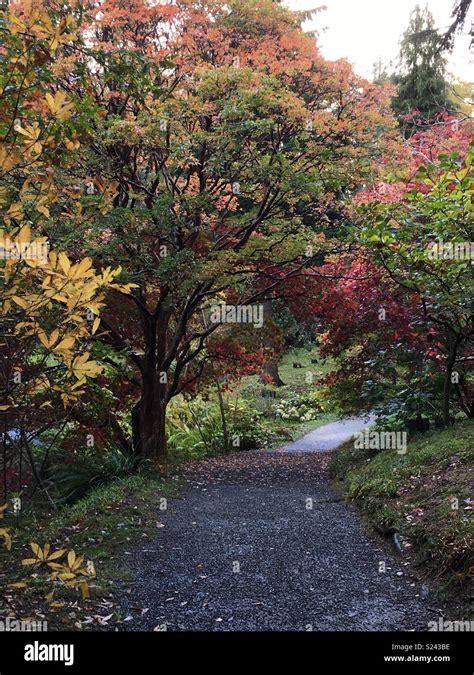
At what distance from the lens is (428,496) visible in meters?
4.26

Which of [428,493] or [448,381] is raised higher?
[448,381]

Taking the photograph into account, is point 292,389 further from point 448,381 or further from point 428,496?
point 428,496

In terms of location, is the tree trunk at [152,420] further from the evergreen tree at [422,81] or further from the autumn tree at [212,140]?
the evergreen tree at [422,81]

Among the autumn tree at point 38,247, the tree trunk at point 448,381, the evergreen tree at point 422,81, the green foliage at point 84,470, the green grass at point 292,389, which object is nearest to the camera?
the autumn tree at point 38,247

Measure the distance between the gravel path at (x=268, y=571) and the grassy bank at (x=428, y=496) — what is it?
0.19 m

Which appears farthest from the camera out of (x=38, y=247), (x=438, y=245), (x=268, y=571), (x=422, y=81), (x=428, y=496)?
(x=422, y=81)

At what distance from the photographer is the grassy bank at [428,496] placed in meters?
3.30

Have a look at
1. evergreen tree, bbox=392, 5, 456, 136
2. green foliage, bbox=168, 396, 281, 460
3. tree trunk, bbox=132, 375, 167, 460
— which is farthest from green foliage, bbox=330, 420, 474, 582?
evergreen tree, bbox=392, 5, 456, 136

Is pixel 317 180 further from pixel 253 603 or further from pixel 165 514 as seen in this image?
pixel 253 603

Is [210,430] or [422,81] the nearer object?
[210,430]

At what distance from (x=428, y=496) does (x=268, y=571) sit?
144cm

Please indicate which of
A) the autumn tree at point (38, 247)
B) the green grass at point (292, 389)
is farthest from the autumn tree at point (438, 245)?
the green grass at point (292, 389)

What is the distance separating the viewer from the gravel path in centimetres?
297

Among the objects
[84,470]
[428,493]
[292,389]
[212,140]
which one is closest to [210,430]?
[84,470]
